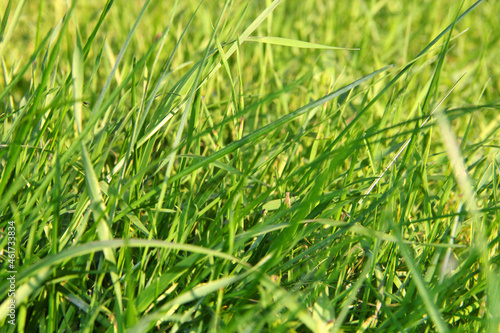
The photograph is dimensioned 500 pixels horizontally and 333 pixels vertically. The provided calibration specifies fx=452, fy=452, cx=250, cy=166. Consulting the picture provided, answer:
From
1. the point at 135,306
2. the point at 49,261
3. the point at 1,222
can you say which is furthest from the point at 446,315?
the point at 1,222

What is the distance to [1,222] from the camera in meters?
0.82

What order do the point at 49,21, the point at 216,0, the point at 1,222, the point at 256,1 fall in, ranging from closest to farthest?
1. the point at 1,222
2. the point at 49,21
3. the point at 216,0
4. the point at 256,1

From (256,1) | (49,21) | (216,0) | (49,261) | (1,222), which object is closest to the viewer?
(49,261)

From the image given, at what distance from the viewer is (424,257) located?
812mm

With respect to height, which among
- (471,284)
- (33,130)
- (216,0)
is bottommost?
(471,284)

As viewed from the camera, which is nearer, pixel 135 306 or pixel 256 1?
pixel 135 306

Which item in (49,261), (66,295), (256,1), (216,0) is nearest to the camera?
(49,261)

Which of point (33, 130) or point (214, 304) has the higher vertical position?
point (33, 130)

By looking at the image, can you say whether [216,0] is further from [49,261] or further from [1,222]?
[49,261]

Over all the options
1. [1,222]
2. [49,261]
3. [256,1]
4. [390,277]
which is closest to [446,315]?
[390,277]

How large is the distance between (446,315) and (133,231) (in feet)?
1.88

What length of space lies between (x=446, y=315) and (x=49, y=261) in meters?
0.62

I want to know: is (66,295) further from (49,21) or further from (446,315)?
(49,21)

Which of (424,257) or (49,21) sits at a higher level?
(49,21)
